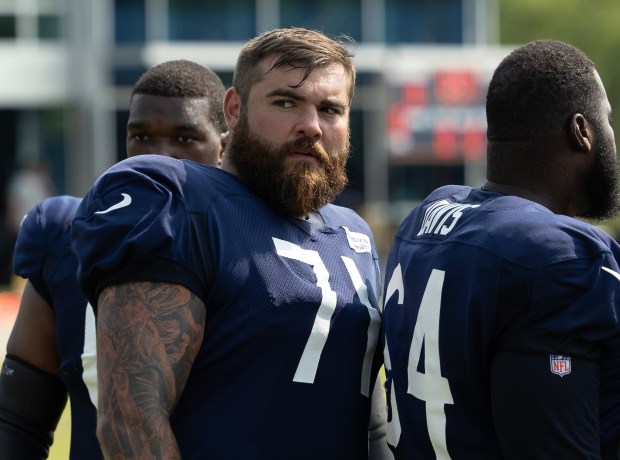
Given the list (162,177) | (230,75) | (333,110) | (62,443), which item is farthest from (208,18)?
(162,177)

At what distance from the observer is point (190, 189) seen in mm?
2795

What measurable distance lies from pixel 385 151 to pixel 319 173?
1931 centimetres

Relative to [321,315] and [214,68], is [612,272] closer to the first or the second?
[321,315]

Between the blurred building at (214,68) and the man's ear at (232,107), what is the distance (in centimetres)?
1781

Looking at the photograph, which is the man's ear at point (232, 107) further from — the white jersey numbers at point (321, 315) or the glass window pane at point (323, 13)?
the glass window pane at point (323, 13)

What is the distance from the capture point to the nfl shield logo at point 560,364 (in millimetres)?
2441

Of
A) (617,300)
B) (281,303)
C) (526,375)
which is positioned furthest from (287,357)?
(617,300)

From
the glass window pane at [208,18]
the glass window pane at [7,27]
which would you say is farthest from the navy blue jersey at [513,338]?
the glass window pane at [7,27]

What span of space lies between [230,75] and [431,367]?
18.8 m

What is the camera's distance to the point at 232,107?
310cm

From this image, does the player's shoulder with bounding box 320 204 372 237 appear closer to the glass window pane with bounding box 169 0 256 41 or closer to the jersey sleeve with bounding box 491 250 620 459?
the jersey sleeve with bounding box 491 250 620 459

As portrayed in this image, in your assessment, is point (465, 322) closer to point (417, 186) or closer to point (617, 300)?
point (617, 300)

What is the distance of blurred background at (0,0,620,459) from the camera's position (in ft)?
69.6

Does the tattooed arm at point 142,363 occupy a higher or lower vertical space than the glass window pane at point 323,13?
lower
